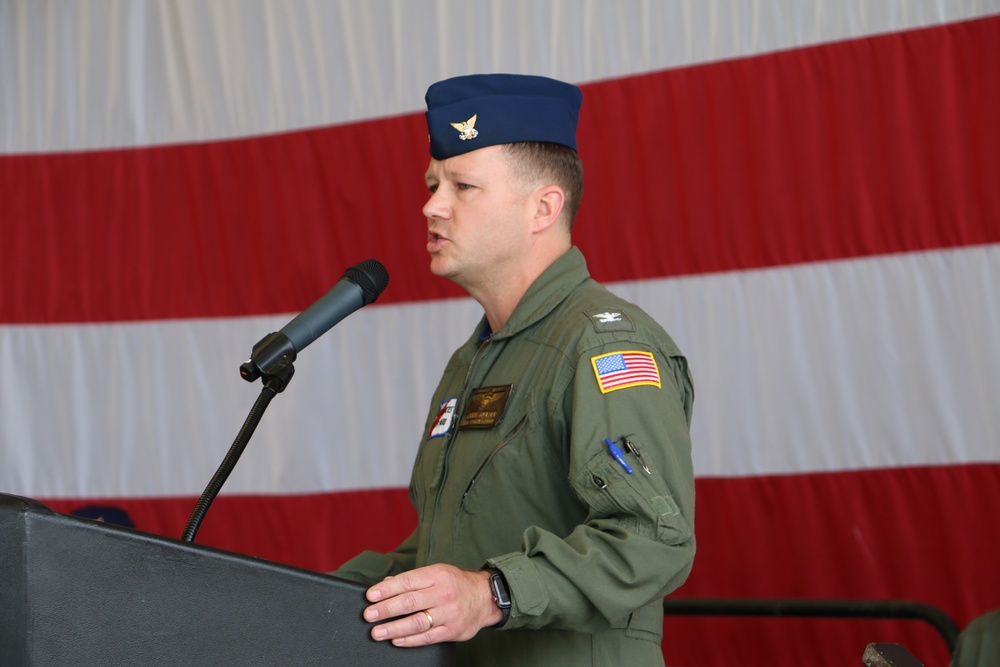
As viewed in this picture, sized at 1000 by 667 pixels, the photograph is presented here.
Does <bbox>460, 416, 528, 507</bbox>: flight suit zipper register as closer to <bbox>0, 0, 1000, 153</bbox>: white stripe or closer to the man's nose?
the man's nose

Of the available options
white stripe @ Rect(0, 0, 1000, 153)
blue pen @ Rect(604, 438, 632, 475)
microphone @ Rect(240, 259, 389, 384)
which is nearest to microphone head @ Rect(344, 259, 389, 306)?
microphone @ Rect(240, 259, 389, 384)

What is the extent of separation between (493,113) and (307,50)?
52.1 inches

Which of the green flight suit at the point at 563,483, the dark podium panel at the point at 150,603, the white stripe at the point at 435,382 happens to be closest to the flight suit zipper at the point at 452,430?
the green flight suit at the point at 563,483

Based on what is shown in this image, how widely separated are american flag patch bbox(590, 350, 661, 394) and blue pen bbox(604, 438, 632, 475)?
0.08 m

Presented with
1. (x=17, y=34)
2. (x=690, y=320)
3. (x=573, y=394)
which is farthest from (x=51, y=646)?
(x=17, y=34)

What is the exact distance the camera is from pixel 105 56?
2795 mm

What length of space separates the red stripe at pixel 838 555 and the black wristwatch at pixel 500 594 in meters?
1.19

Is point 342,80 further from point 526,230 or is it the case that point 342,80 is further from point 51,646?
point 51,646

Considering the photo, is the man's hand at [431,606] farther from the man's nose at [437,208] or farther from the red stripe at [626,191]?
the red stripe at [626,191]

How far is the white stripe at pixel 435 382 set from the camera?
1.99 metres

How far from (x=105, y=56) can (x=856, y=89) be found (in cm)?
183

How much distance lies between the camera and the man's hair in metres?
1.46

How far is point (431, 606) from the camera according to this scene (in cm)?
96

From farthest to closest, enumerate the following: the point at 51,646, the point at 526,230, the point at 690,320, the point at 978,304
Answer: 1. the point at 690,320
2. the point at 978,304
3. the point at 526,230
4. the point at 51,646
